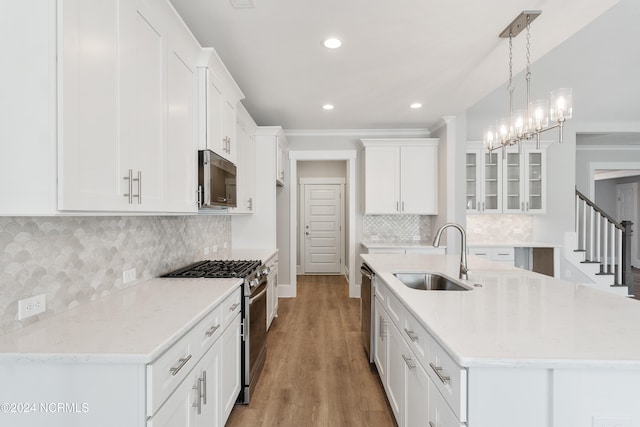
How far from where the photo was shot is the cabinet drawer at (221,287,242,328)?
188 centimetres

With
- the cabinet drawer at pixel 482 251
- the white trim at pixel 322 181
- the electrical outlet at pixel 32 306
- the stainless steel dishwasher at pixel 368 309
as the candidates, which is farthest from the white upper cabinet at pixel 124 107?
the white trim at pixel 322 181

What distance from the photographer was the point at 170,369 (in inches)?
47.8

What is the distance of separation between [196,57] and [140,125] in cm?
89

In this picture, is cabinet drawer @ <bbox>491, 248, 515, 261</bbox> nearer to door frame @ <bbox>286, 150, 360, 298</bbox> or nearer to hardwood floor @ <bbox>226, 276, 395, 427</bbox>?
door frame @ <bbox>286, 150, 360, 298</bbox>

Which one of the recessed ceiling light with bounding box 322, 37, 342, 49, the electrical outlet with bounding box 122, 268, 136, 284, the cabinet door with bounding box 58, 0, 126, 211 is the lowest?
the electrical outlet with bounding box 122, 268, 136, 284

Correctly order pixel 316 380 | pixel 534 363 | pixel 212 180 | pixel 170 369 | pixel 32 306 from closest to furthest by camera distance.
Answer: pixel 534 363, pixel 170 369, pixel 32 306, pixel 212 180, pixel 316 380

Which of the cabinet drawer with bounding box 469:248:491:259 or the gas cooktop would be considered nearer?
the gas cooktop

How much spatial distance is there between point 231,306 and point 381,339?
1178 mm

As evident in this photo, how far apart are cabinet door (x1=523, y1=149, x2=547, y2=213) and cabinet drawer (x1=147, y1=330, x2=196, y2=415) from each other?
532 cm

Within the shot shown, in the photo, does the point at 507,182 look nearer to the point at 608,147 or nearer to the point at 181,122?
the point at 608,147

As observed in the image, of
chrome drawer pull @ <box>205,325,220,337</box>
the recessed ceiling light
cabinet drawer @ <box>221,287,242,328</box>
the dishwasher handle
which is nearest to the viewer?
chrome drawer pull @ <box>205,325,220,337</box>

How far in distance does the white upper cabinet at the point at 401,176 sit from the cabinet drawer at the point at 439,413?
369 cm

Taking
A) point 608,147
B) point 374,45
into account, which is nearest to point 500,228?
point 608,147

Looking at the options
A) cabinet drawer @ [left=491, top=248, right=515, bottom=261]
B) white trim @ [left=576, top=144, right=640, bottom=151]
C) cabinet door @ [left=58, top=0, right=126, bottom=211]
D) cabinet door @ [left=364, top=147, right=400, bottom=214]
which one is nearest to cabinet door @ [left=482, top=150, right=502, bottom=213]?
cabinet drawer @ [left=491, top=248, right=515, bottom=261]
